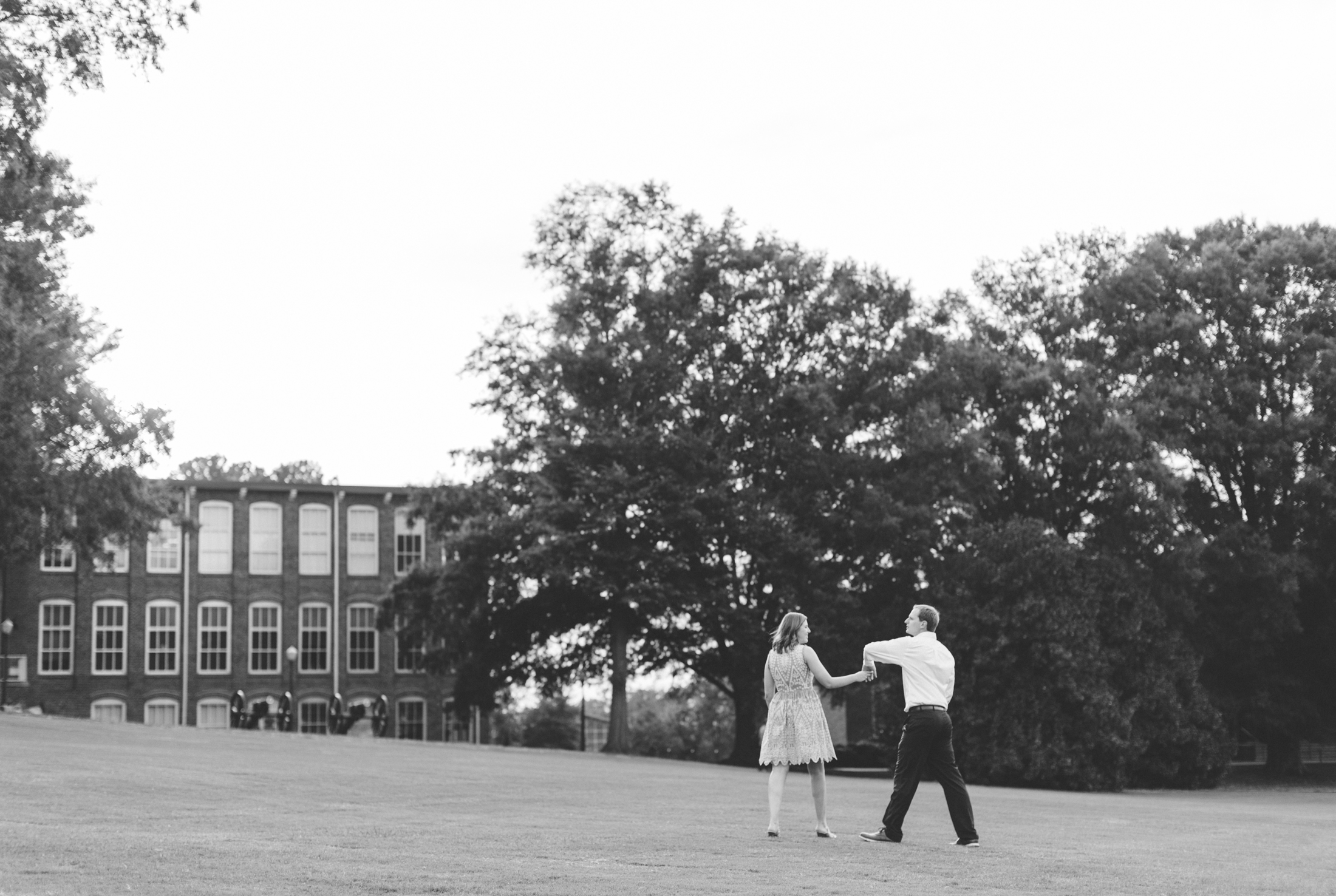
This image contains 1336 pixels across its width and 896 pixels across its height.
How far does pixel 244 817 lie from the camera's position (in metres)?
14.0

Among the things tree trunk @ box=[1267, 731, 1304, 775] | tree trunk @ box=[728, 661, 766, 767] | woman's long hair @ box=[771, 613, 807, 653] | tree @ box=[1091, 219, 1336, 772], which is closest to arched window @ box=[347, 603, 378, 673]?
tree trunk @ box=[728, 661, 766, 767]

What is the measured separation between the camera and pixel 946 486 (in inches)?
1652

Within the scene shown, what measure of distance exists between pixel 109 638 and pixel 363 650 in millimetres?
10051

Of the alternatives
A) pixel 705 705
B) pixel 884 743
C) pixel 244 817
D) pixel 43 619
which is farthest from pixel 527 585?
pixel 244 817

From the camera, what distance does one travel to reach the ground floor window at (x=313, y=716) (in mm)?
65000

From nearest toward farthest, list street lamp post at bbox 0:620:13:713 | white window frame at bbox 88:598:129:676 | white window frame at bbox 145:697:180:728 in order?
street lamp post at bbox 0:620:13:713 < white window frame at bbox 88:598:129:676 < white window frame at bbox 145:697:180:728

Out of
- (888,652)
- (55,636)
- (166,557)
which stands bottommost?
(55,636)

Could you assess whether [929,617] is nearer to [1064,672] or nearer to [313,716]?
[1064,672]

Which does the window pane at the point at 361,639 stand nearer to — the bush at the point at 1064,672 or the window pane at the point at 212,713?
the window pane at the point at 212,713

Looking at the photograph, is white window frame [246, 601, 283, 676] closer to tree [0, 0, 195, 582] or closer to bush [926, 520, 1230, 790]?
tree [0, 0, 195, 582]

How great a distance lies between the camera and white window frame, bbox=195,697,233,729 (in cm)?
6425

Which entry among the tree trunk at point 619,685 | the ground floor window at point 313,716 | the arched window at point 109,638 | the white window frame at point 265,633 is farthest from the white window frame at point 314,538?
the tree trunk at point 619,685

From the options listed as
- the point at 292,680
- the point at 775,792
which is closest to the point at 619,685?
the point at 292,680

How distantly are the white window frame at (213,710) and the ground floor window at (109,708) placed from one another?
2.83 meters
